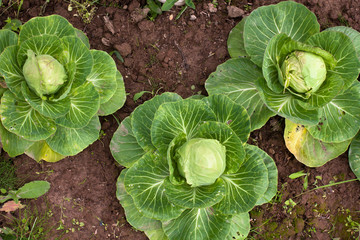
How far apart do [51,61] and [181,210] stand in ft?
5.76

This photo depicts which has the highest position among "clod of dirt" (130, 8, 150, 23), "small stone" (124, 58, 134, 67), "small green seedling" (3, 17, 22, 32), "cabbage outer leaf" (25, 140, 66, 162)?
"clod of dirt" (130, 8, 150, 23)

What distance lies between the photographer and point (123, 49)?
4.17m

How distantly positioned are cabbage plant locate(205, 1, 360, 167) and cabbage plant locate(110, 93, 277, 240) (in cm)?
56

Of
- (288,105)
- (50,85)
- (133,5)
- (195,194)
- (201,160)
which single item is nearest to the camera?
(201,160)

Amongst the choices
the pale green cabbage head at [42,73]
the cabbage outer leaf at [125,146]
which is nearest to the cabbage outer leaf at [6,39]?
the pale green cabbage head at [42,73]

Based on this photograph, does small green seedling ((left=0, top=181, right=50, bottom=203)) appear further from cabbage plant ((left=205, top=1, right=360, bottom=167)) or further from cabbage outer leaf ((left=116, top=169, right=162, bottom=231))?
cabbage plant ((left=205, top=1, right=360, bottom=167))

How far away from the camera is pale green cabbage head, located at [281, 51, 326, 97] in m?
3.36

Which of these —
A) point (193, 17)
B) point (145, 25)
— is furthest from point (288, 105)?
point (145, 25)

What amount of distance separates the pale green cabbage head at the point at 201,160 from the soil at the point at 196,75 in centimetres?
133

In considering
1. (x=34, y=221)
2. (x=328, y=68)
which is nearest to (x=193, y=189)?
(x=328, y=68)

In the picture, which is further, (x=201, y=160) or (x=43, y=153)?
(x=43, y=153)

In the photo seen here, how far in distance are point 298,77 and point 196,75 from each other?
1.23m

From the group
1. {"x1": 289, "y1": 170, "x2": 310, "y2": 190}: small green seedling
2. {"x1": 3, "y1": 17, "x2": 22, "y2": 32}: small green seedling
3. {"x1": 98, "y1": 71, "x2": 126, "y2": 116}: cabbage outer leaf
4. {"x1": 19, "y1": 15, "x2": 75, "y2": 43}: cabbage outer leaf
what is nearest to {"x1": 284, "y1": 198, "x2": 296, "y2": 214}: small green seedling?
{"x1": 289, "y1": 170, "x2": 310, "y2": 190}: small green seedling

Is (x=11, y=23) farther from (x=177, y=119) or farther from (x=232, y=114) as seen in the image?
(x=232, y=114)
